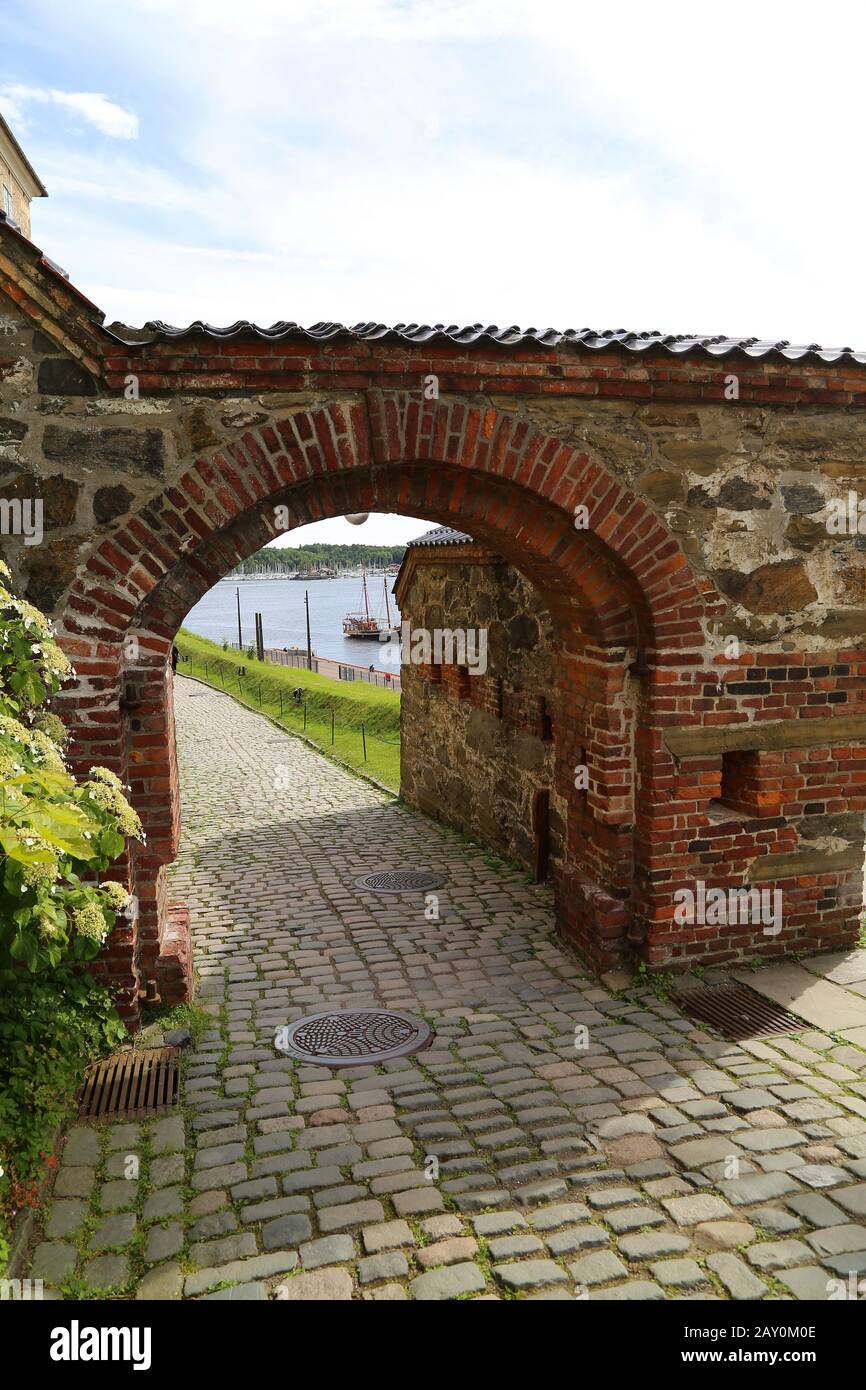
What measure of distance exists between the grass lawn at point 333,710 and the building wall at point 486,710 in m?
2.33

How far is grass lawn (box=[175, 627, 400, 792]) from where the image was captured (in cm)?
1667

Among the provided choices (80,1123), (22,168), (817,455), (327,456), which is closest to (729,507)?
(817,455)

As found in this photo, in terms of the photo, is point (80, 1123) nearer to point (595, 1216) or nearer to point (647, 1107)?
point (595, 1216)

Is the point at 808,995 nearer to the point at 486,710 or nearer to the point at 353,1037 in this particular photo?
the point at 353,1037

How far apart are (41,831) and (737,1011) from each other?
428cm

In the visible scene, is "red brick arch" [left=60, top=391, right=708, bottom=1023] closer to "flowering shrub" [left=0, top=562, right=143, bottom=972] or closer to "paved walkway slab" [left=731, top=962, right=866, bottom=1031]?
"flowering shrub" [left=0, top=562, right=143, bottom=972]

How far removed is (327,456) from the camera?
16.6 ft

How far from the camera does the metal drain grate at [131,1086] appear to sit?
4543 mm

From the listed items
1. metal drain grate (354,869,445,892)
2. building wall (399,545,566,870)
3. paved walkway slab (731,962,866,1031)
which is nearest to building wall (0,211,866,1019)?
paved walkway slab (731,962,866,1031)

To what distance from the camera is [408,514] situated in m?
5.87

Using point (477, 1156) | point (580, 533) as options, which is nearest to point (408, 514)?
point (580, 533)

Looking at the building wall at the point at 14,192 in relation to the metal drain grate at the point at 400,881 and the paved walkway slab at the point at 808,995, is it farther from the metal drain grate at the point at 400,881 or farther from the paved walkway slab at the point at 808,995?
the paved walkway slab at the point at 808,995

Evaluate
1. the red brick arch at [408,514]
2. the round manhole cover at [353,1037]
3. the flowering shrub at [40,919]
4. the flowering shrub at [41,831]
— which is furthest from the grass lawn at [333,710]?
the flowering shrub at [41,831]

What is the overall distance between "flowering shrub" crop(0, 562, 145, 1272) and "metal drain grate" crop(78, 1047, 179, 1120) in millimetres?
415
